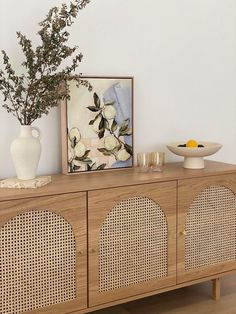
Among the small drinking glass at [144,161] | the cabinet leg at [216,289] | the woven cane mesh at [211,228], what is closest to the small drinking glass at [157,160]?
the small drinking glass at [144,161]

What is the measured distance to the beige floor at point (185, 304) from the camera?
104 inches

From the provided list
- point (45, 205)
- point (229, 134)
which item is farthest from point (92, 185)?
point (229, 134)

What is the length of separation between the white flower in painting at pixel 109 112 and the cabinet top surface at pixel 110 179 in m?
0.29

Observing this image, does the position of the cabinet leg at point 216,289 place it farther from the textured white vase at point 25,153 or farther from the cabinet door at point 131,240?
the textured white vase at point 25,153

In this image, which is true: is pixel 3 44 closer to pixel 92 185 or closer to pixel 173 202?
pixel 92 185

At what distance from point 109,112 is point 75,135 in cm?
24

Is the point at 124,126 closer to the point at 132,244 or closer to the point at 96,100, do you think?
the point at 96,100

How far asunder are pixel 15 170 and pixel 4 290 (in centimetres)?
60

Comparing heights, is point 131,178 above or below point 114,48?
below

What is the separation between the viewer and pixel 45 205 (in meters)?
2.11

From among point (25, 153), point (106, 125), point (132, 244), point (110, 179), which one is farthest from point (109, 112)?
point (132, 244)

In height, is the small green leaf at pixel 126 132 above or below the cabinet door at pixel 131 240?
above

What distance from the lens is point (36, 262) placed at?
2.13 meters

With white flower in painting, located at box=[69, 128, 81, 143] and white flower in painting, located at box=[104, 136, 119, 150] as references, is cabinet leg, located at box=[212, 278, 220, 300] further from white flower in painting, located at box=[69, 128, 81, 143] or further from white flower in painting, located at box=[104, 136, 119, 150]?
white flower in painting, located at box=[69, 128, 81, 143]
